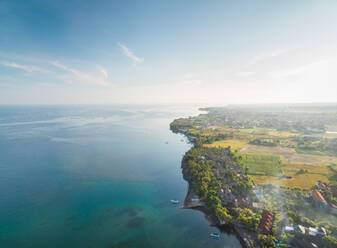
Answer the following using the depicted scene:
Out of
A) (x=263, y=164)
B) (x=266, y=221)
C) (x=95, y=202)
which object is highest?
(x=266, y=221)

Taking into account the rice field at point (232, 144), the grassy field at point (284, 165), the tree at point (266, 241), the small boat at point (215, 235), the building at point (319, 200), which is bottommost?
the small boat at point (215, 235)

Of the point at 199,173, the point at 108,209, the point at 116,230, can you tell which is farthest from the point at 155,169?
the point at 116,230

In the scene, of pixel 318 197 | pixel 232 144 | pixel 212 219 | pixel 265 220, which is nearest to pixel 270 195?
pixel 318 197

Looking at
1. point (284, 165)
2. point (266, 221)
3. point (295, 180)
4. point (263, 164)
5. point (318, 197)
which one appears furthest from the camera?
point (263, 164)

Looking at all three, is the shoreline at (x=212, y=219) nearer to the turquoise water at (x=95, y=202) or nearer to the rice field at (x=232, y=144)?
the turquoise water at (x=95, y=202)

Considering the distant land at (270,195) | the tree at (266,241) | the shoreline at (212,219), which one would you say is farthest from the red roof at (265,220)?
the shoreline at (212,219)

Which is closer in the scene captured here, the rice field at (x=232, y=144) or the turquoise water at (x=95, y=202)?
the turquoise water at (x=95, y=202)

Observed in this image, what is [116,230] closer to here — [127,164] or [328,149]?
[127,164]

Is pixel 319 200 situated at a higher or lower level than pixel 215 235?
higher

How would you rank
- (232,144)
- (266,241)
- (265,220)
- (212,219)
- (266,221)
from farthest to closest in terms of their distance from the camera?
(232,144), (212,219), (265,220), (266,221), (266,241)

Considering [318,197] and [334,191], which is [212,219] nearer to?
[318,197]
